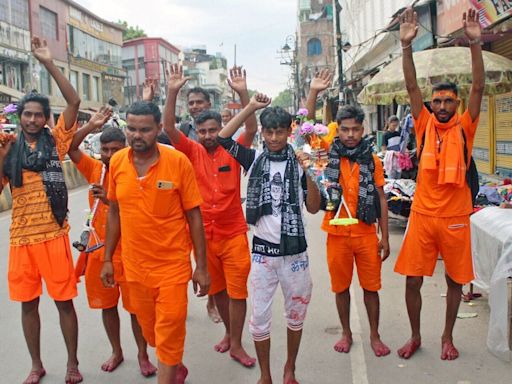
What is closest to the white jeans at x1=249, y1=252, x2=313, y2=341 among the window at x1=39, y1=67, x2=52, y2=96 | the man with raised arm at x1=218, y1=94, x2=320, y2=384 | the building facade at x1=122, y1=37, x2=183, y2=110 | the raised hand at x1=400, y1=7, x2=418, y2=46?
the man with raised arm at x1=218, y1=94, x2=320, y2=384

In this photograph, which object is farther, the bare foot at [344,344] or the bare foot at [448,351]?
the bare foot at [344,344]

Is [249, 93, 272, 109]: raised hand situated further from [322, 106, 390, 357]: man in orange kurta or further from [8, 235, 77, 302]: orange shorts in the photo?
[8, 235, 77, 302]: orange shorts

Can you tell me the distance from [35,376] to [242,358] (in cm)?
147

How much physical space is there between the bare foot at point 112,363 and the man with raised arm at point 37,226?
21 centimetres

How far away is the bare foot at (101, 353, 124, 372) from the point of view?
407 centimetres

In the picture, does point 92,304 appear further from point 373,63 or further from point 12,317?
point 373,63

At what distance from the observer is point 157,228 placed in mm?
3271

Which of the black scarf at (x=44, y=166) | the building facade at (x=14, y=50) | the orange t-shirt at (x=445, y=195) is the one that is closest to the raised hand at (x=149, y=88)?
the black scarf at (x=44, y=166)

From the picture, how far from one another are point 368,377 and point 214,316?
1.75m

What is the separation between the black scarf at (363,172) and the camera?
4145 millimetres

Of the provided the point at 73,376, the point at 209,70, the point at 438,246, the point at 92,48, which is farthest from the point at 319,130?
the point at 209,70

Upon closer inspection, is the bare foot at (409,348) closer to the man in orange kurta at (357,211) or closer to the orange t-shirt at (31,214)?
the man in orange kurta at (357,211)

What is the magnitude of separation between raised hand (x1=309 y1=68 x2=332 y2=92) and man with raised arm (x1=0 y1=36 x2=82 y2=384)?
1.89 metres

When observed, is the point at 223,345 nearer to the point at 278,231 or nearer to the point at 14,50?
the point at 278,231
